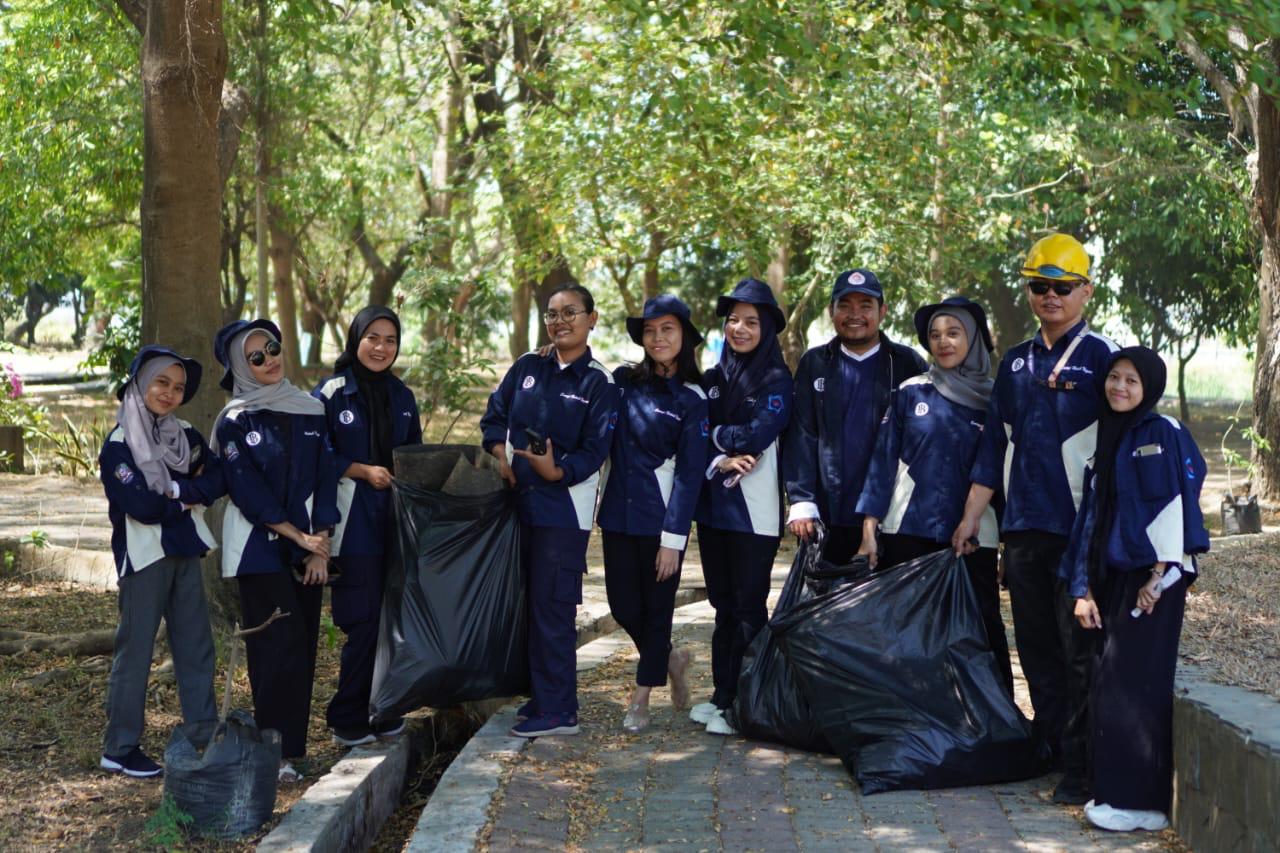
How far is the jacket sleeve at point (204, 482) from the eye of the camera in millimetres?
4941

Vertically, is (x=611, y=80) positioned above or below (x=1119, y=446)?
above

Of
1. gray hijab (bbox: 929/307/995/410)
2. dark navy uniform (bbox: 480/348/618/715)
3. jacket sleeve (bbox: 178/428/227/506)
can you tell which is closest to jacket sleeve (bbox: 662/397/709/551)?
dark navy uniform (bbox: 480/348/618/715)

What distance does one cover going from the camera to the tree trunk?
21.3 feet

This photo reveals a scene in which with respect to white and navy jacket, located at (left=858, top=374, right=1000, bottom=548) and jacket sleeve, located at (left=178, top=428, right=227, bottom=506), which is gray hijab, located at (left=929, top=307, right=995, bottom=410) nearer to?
white and navy jacket, located at (left=858, top=374, right=1000, bottom=548)

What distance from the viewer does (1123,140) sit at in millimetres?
18359

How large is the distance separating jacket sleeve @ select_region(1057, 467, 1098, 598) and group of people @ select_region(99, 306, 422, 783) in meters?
2.54

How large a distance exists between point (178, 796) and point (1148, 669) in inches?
122

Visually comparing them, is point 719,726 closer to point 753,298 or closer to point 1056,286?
point 753,298

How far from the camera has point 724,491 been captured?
5469mm

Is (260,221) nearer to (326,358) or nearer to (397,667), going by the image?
(397,667)

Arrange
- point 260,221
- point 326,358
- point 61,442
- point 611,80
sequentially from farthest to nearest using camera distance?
point 326,358 < point 260,221 < point 61,442 < point 611,80

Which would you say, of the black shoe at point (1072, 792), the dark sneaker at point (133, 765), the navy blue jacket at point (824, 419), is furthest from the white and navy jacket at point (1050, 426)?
the dark sneaker at point (133, 765)

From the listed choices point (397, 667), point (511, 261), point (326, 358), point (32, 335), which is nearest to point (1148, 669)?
point (397, 667)

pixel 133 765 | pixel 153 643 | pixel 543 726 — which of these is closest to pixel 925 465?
pixel 543 726
